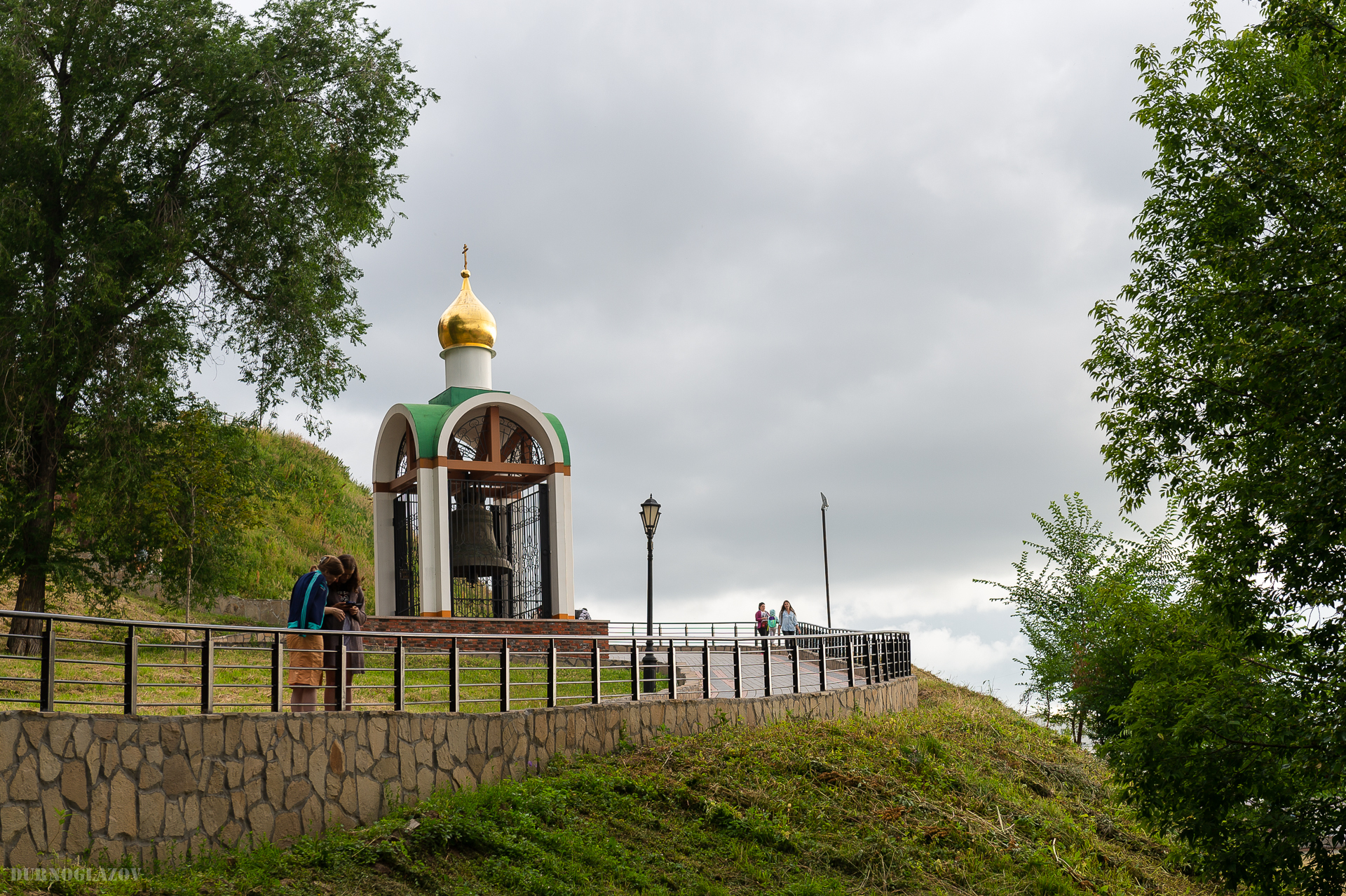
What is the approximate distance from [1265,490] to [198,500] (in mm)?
16876

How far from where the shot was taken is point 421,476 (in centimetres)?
2469

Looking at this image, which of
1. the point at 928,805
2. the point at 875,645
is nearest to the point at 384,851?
the point at 928,805

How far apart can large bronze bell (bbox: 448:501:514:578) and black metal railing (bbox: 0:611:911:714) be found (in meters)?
2.58

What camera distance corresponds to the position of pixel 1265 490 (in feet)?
32.9

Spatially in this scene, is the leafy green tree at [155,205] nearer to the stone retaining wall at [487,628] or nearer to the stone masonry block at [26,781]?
the stone retaining wall at [487,628]

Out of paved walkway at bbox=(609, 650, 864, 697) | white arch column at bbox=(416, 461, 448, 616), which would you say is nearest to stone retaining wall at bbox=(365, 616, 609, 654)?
white arch column at bbox=(416, 461, 448, 616)

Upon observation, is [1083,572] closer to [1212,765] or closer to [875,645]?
[875,645]

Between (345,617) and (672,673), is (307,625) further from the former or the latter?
(672,673)

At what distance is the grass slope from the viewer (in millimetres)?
9727

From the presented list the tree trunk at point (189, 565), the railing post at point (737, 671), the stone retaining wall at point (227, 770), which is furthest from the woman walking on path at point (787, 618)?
the stone retaining wall at point (227, 770)

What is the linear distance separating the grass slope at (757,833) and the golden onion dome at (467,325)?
46.9ft

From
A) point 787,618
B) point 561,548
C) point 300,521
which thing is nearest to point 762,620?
point 787,618

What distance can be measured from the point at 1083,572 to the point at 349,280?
17642 mm

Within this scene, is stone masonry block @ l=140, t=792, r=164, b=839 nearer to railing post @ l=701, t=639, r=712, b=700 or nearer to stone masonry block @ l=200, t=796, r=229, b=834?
stone masonry block @ l=200, t=796, r=229, b=834
